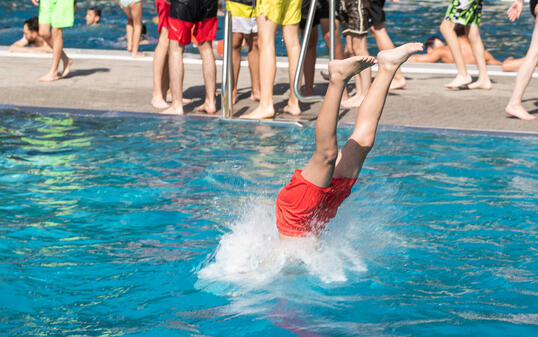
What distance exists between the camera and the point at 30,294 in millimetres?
3719

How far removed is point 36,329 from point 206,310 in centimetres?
81

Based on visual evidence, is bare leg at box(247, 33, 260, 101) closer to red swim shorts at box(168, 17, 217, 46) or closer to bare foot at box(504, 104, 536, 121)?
red swim shorts at box(168, 17, 217, 46)

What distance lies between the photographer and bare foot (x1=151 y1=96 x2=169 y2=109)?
793 centimetres

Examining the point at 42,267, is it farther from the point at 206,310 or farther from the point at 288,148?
the point at 288,148

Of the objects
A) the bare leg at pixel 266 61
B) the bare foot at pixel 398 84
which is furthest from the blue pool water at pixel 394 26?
the bare leg at pixel 266 61

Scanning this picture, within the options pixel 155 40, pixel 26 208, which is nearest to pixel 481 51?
pixel 26 208

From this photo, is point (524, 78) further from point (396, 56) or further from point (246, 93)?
point (396, 56)

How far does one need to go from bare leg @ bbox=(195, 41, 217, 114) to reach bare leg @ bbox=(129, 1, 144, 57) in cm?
393

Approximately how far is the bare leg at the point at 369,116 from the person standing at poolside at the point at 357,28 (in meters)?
3.92

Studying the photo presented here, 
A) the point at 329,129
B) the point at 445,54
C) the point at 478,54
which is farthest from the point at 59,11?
the point at 445,54

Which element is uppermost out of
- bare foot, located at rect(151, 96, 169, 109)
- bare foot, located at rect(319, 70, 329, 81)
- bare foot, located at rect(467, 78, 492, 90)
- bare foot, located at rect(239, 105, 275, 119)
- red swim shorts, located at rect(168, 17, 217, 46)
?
red swim shorts, located at rect(168, 17, 217, 46)

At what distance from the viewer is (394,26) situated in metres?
23.2

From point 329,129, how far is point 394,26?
20.3 metres

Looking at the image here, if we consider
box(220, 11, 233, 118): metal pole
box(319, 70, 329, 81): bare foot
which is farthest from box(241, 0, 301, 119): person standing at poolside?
box(319, 70, 329, 81): bare foot
